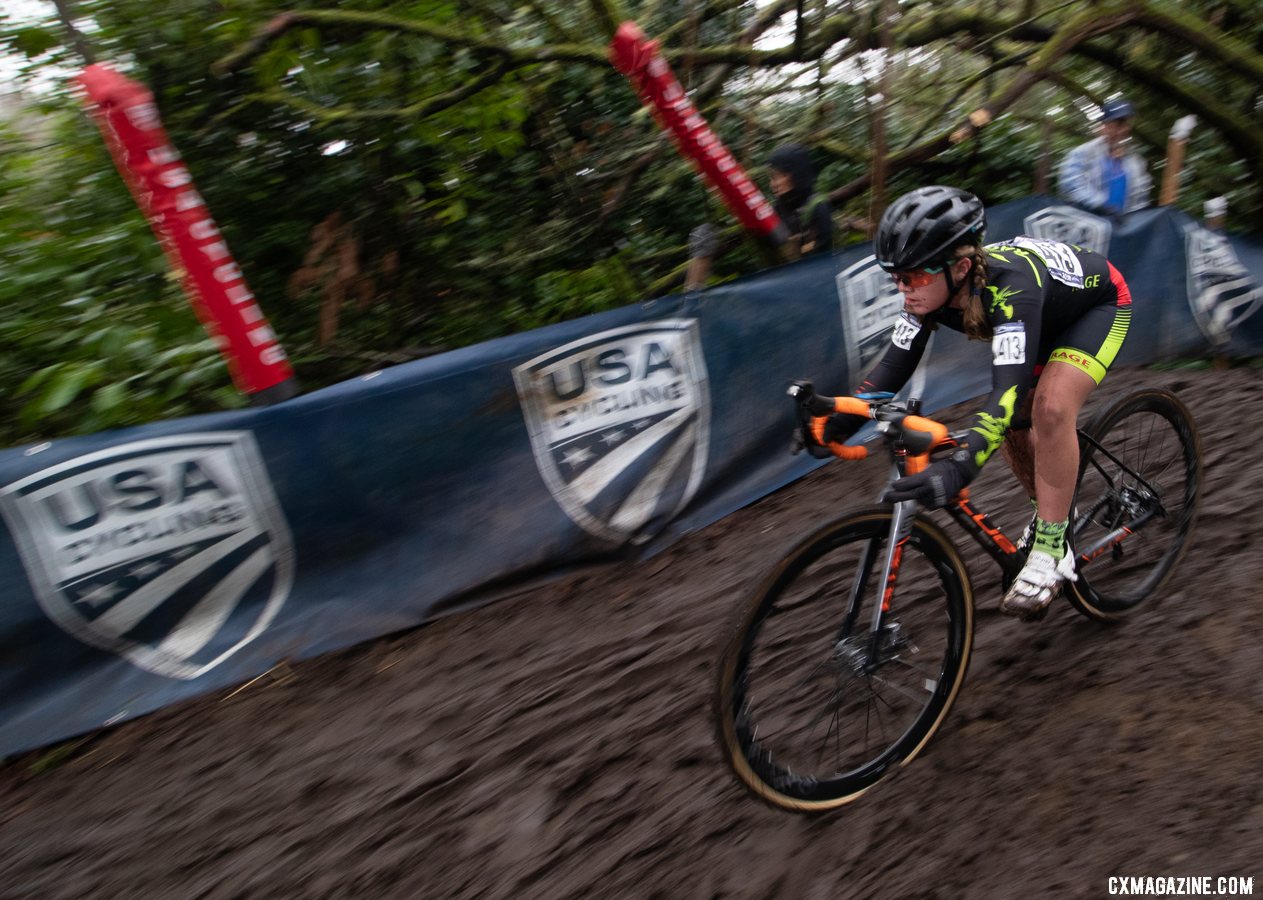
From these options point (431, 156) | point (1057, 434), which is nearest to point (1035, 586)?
point (1057, 434)

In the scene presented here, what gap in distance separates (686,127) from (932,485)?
13.9 ft

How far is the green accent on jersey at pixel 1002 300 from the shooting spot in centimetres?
292

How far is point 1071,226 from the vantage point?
23.3ft

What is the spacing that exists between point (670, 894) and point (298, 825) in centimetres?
148

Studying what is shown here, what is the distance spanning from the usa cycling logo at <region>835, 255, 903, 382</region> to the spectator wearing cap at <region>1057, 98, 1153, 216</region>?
228cm

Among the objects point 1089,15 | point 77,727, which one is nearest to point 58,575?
point 77,727

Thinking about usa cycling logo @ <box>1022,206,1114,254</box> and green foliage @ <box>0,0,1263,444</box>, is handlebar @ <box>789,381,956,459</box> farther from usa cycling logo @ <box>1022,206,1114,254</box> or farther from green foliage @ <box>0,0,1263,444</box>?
usa cycling logo @ <box>1022,206,1114,254</box>

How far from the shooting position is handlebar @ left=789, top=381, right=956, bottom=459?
2.68 meters

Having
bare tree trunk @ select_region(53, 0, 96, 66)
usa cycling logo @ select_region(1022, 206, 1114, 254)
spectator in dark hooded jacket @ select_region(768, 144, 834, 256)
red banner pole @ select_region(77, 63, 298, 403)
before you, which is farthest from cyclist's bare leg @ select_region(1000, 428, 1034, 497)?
bare tree trunk @ select_region(53, 0, 96, 66)

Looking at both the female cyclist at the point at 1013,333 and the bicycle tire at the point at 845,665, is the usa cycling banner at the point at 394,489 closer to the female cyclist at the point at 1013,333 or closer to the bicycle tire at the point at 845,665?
the bicycle tire at the point at 845,665

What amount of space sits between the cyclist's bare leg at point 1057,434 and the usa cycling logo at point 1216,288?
5.21 m

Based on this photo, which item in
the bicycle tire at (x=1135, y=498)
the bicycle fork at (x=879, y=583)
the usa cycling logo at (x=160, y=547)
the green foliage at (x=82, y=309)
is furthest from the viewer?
the green foliage at (x=82, y=309)

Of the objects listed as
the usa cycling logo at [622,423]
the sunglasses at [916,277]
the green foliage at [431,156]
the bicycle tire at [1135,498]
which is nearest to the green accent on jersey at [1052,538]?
the bicycle tire at [1135,498]

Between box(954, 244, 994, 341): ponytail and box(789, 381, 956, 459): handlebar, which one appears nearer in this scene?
box(789, 381, 956, 459): handlebar
